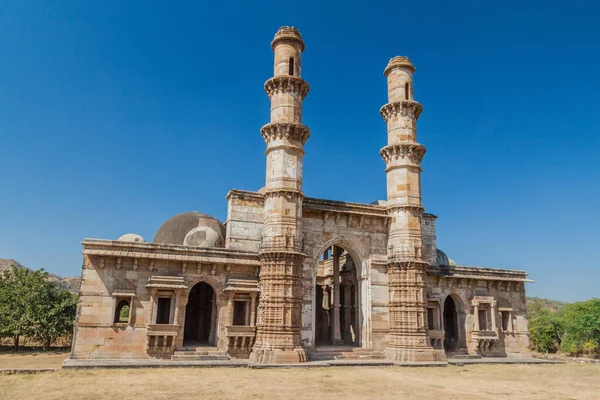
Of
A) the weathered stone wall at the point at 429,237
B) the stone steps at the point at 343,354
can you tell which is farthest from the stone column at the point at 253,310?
the weathered stone wall at the point at 429,237

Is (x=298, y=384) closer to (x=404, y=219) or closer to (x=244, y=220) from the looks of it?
(x=244, y=220)

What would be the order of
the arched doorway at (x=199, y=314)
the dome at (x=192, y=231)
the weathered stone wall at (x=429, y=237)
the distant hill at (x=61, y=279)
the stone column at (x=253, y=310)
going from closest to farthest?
the stone column at (x=253, y=310)
the dome at (x=192, y=231)
the arched doorway at (x=199, y=314)
the weathered stone wall at (x=429, y=237)
the distant hill at (x=61, y=279)

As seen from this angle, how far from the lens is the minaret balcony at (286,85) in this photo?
811 inches

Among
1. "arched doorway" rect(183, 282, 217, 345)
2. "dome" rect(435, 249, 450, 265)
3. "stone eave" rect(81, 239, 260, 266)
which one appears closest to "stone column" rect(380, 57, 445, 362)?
"dome" rect(435, 249, 450, 265)

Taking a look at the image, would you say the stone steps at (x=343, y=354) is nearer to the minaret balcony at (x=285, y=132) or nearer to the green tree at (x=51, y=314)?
the minaret balcony at (x=285, y=132)

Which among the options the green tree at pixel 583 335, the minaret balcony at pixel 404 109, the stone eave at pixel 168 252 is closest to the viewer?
the stone eave at pixel 168 252

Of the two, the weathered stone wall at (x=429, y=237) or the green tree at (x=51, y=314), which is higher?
the weathered stone wall at (x=429, y=237)

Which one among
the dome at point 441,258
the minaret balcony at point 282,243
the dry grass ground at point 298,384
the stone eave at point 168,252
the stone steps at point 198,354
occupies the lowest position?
the dry grass ground at point 298,384

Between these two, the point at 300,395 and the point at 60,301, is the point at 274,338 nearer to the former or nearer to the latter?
the point at 300,395

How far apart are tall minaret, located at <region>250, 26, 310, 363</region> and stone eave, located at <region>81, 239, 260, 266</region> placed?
3.51ft

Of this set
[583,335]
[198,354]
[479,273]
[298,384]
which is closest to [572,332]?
[583,335]

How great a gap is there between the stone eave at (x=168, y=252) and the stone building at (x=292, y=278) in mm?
48

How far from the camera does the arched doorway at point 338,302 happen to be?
23.1 meters

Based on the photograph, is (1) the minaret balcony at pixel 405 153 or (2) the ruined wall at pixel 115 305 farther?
(1) the minaret balcony at pixel 405 153
